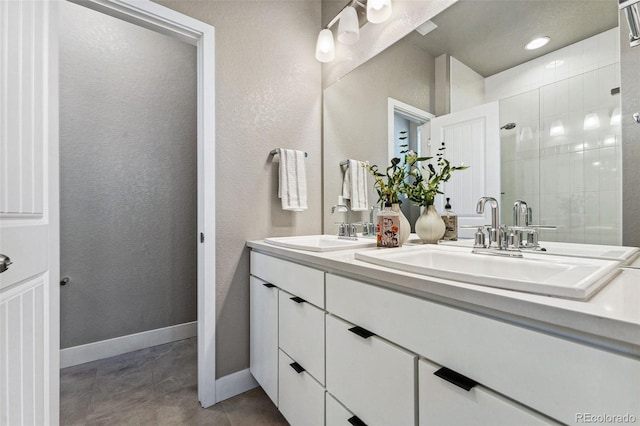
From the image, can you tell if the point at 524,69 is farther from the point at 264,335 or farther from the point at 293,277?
the point at 264,335

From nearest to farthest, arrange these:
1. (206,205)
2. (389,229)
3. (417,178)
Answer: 1. (389,229)
2. (417,178)
3. (206,205)

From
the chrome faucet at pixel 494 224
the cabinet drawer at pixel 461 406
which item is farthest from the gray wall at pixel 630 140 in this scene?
the cabinet drawer at pixel 461 406

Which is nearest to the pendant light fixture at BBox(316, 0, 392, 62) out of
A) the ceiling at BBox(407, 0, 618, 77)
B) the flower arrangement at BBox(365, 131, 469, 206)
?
the ceiling at BBox(407, 0, 618, 77)

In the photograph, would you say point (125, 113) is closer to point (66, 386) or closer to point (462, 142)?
point (66, 386)

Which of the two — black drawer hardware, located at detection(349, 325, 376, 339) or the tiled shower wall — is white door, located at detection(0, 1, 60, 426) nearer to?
black drawer hardware, located at detection(349, 325, 376, 339)

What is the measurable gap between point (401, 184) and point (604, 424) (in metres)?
1.16

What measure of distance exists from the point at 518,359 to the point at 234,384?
1.50 metres

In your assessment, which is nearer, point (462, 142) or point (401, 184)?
point (462, 142)

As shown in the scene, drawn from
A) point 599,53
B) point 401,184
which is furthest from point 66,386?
point 599,53

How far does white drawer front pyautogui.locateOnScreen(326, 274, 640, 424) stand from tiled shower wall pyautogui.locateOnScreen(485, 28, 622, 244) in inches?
26.7

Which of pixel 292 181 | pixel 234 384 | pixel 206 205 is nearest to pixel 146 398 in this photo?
pixel 234 384

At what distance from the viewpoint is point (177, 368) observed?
1846mm

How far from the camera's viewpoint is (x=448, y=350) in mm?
615

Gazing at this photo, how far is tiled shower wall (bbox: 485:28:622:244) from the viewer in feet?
2.91
